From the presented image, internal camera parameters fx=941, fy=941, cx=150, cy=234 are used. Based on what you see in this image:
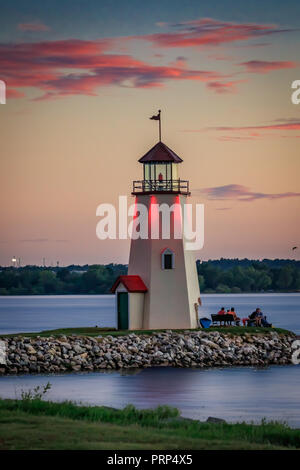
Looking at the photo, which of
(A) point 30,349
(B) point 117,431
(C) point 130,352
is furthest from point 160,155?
(B) point 117,431

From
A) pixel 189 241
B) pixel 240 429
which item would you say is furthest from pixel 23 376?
pixel 240 429

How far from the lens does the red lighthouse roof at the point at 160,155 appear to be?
37406 millimetres

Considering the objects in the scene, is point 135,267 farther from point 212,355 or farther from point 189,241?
point 212,355

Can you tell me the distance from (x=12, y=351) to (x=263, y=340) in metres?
10.1

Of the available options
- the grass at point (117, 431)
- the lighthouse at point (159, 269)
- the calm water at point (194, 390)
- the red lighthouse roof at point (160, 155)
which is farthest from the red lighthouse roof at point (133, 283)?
the grass at point (117, 431)

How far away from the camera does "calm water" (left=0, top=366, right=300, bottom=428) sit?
25734 millimetres

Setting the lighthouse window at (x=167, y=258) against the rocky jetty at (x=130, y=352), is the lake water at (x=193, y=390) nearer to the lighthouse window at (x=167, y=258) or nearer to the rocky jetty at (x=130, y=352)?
the rocky jetty at (x=130, y=352)

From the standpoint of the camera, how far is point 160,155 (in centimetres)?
3753

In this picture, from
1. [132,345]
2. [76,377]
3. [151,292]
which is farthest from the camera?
[151,292]

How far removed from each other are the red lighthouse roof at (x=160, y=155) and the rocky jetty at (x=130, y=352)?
22.8 feet

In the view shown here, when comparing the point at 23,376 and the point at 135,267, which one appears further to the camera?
the point at 135,267

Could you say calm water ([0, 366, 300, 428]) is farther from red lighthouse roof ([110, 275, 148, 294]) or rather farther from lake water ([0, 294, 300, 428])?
red lighthouse roof ([110, 275, 148, 294])

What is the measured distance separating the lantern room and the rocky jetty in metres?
5.84
